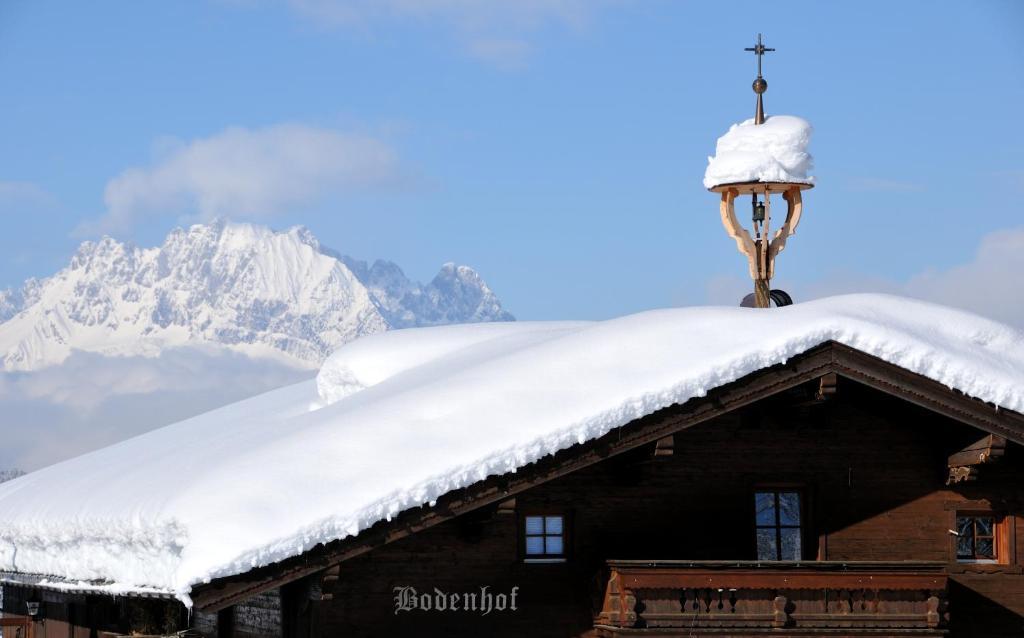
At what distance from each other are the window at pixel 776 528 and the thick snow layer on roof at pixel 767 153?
21.0ft

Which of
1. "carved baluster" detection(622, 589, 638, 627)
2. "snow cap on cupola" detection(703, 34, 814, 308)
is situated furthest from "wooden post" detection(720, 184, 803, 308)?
"carved baluster" detection(622, 589, 638, 627)

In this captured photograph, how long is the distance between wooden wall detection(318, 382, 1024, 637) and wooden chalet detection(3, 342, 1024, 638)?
0.02 metres

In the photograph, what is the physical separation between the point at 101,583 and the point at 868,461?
8908 mm

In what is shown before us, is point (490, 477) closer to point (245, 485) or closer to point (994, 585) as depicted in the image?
point (245, 485)

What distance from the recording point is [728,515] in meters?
20.6

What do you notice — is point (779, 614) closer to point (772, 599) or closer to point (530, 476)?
point (772, 599)

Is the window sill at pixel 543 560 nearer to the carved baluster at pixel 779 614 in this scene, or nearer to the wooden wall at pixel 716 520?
the wooden wall at pixel 716 520

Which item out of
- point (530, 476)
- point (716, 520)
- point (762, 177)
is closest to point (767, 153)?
point (762, 177)

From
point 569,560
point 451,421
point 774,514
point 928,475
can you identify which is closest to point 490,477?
point 451,421

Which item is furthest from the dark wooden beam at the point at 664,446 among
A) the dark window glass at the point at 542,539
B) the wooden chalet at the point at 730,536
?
the dark window glass at the point at 542,539

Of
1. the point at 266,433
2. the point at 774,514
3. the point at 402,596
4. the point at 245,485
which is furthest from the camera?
the point at 266,433

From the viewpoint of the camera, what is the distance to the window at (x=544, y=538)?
20141mm

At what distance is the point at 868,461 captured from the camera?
68.7 ft

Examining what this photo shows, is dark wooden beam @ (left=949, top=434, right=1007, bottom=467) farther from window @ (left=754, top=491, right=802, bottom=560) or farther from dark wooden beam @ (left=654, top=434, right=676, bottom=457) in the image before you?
dark wooden beam @ (left=654, top=434, right=676, bottom=457)
